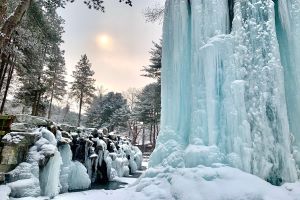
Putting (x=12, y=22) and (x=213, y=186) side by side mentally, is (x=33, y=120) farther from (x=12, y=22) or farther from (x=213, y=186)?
(x=213, y=186)

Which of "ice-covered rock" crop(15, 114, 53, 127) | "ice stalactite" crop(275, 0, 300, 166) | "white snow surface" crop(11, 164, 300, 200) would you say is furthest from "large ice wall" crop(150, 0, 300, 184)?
"ice-covered rock" crop(15, 114, 53, 127)

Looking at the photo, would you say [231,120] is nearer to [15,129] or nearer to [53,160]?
[53,160]

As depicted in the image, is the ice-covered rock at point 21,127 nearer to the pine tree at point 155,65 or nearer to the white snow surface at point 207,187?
the white snow surface at point 207,187

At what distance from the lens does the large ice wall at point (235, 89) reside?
19.4 feet

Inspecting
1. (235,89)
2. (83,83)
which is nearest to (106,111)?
(83,83)

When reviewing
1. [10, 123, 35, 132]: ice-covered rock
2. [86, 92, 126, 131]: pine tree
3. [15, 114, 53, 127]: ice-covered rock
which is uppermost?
[86, 92, 126, 131]: pine tree

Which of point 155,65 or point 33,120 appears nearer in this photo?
point 33,120

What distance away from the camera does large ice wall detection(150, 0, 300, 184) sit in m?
5.91

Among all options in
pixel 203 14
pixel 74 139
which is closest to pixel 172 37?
pixel 203 14

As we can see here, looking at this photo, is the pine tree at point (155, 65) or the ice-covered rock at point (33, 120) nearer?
the ice-covered rock at point (33, 120)

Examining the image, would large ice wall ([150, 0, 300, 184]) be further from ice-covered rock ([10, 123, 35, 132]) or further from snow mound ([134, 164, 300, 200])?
ice-covered rock ([10, 123, 35, 132])

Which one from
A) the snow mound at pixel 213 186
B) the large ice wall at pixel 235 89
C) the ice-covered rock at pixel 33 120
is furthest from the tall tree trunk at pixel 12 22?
the ice-covered rock at pixel 33 120

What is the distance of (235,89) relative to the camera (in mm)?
6277

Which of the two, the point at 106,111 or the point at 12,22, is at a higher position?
the point at 106,111
